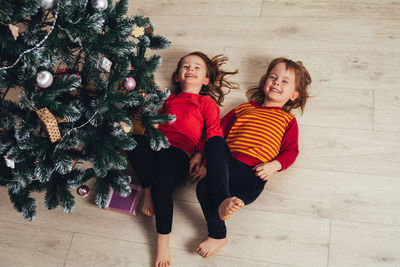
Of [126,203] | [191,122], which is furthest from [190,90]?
[126,203]

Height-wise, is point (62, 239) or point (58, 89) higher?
point (58, 89)

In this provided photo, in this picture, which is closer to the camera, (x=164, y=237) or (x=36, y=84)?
(x=36, y=84)

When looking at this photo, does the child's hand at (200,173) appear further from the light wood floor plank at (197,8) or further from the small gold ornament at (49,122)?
the light wood floor plank at (197,8)

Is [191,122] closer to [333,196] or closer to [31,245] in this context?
[333,196]

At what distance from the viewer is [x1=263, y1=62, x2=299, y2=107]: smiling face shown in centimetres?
150

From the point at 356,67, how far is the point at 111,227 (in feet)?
4.27

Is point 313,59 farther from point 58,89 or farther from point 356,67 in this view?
point 58,89

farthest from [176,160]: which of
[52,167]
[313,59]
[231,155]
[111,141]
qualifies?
[313,59]

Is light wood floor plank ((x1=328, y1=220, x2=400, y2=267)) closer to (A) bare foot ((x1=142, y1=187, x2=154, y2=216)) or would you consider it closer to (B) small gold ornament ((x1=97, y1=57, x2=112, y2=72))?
(A) bare foot ((x1=142, y1=187, x2=154, y2=216))

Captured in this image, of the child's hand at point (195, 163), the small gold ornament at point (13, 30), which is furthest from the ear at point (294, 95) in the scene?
the small gold ornament at point (13, 30)

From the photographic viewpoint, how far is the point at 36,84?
3.20 feet

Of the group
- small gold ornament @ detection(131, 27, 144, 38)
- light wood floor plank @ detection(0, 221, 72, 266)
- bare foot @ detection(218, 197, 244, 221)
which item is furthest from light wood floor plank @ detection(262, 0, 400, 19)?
light wood floor plank @ detection(0, 221, 72, 266)

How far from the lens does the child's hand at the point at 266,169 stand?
4.47 ft

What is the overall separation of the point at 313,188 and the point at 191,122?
56 cm
